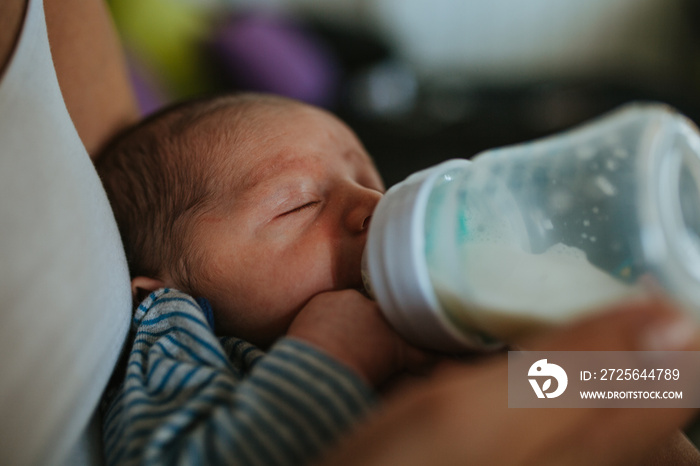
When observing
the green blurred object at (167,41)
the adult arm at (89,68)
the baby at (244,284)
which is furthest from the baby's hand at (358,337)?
the green blurred object at (167,41)

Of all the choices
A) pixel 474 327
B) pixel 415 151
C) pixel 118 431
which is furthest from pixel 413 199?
pixel 415 151

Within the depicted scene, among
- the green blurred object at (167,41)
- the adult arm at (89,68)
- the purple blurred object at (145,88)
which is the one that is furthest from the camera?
the green blurred object at (167,41)

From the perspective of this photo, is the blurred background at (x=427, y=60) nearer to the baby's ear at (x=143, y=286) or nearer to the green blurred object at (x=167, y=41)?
the green blurred object at (x=167, y=41)

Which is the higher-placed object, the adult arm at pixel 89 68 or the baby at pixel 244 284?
the adult arm at pixel 89 68

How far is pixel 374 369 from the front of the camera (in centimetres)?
60

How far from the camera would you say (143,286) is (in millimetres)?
828

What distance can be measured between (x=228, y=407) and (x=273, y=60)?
6.58 ft

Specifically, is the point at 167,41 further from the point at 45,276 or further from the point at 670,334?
the point at 670,334

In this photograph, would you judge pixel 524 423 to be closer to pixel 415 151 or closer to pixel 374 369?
pixel 374 369

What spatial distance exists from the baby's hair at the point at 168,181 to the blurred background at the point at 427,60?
2.90ft

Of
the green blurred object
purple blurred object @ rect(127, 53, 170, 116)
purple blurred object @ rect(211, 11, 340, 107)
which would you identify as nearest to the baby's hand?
purple blurred object @ rect(127, 53, 170, 116)

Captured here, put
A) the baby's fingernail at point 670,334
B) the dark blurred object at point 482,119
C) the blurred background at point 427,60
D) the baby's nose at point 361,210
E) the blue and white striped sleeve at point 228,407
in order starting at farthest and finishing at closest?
1. the dark blurred object at point 482,119
2. the blurred background at point 427,60
3. the baby's nose at point 361,210
4. the blue and white striped sleeve at point 228,407
5. the baby's fingernail at point 670,334

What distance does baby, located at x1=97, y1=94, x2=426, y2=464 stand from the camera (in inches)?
20.2

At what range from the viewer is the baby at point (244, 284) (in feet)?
1.69
